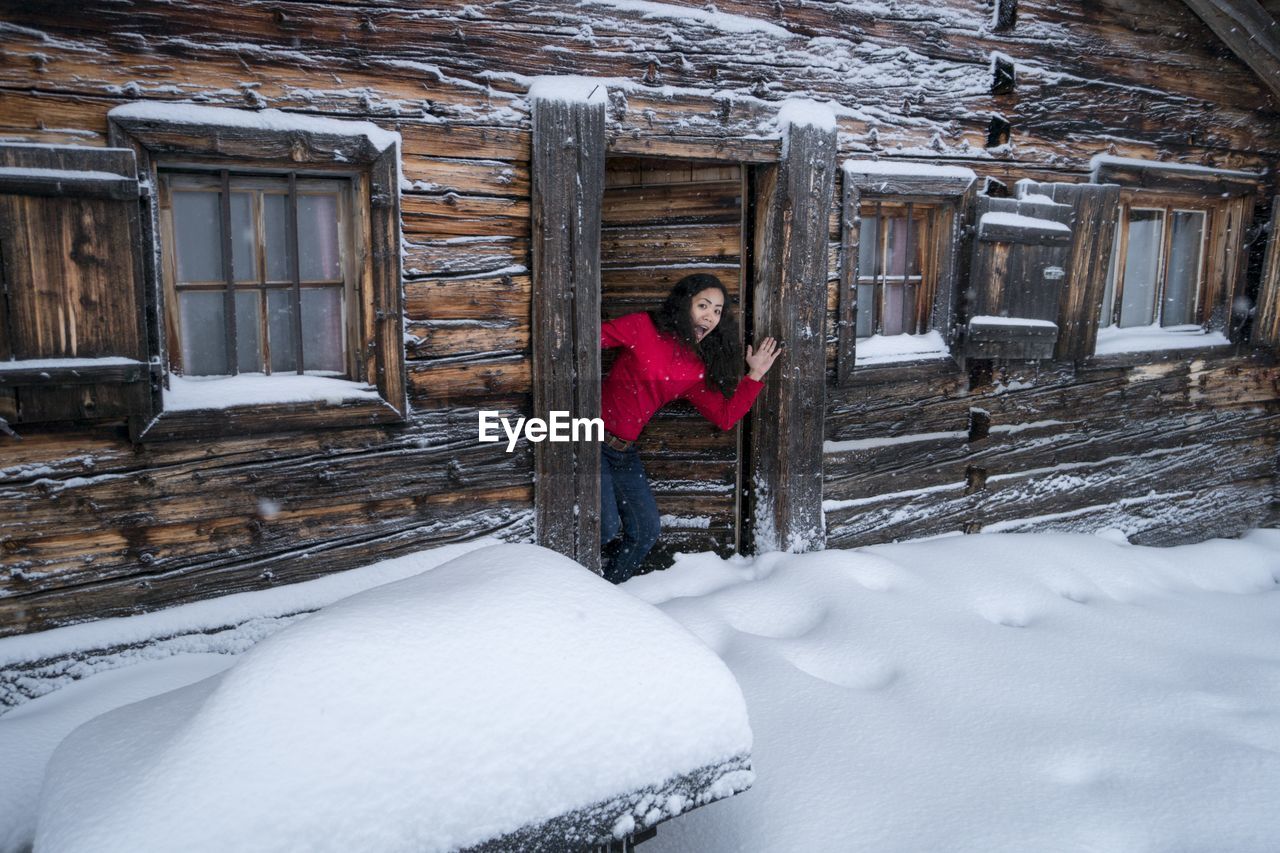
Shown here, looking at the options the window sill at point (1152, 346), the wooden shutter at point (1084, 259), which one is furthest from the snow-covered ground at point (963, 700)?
the window sill at point (1152, 346)

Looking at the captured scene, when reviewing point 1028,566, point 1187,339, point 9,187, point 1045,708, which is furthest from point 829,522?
point 9,187

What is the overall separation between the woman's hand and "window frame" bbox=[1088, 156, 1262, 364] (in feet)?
8.12

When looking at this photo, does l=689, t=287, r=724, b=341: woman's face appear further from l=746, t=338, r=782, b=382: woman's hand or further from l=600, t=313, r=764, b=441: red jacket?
l=746, t=338, r=782, b=382: woman's hand

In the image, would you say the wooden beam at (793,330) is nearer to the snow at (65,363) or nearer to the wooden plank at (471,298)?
the wooden plank at (471,298)

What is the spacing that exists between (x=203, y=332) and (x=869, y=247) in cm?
364

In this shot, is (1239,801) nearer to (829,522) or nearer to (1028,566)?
(1028,566)

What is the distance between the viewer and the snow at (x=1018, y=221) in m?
5.07

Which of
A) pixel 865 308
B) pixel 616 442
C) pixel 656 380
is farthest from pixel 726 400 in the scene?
pixel 865 308

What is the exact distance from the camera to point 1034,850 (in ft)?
7.86

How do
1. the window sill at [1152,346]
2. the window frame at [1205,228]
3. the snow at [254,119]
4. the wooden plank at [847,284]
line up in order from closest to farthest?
the snow at [254,119], the wooden plank at [847,284], the window frame at [1205,228], the window sill at [1152,346]

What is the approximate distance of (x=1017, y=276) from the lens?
5211mm

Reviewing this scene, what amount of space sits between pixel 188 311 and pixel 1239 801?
4098 mm

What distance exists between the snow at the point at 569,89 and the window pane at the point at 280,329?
1.43 m

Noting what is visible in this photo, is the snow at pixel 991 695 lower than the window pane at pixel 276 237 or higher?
lower
